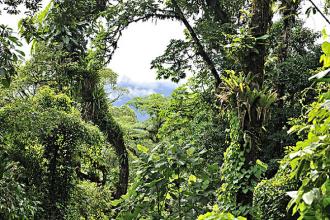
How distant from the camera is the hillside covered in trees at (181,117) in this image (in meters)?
2.74

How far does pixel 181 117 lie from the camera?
10.0 metres

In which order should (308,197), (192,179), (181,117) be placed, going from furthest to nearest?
(181,117)
(192,179)
(308,197)

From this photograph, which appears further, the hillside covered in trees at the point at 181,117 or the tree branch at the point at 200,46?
the tree branch at the point at 200,46

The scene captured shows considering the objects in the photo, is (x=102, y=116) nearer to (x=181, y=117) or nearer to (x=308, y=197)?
(x=181, y=117)

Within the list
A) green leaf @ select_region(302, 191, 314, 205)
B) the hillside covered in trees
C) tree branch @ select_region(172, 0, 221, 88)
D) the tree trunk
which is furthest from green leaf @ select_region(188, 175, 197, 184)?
the tree trunk

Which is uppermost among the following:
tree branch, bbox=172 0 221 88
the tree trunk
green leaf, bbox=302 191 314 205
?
tree branch, bbox=172 0 221 88

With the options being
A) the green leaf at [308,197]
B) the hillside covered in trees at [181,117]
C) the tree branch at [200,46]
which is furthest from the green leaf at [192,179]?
the tree branch at [200,46]

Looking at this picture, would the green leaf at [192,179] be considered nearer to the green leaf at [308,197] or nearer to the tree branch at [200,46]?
the green leaf at [308,197]

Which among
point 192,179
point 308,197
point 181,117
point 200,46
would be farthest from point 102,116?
point 308,197

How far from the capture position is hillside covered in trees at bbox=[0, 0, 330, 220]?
9.00 feet

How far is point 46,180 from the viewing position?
23.3ft

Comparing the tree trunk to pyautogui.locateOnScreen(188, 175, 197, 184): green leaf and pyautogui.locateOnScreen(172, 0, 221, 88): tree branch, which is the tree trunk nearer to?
pyautogui.locateOnScreen(172, 0, 221, 88): tree branch

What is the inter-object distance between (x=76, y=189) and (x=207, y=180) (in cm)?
531

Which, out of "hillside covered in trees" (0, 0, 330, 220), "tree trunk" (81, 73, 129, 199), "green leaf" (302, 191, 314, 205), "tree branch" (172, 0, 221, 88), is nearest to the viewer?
"green leaf" (302, 191, 314, 205)
